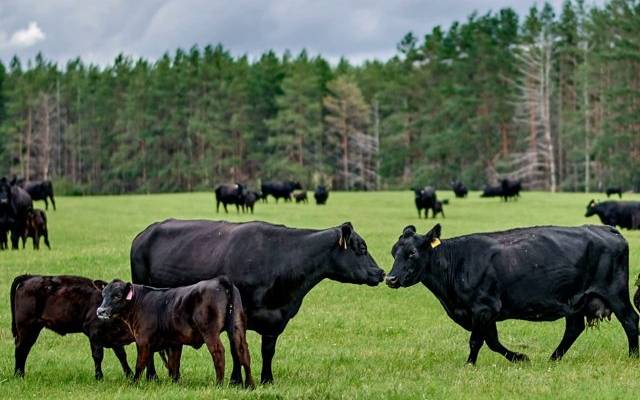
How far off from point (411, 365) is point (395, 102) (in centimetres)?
10740

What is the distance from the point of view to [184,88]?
129m

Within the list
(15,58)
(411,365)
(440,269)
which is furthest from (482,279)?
(15,58)

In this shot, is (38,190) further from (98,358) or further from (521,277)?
(521,277)

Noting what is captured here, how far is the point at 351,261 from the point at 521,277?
244 centimetres

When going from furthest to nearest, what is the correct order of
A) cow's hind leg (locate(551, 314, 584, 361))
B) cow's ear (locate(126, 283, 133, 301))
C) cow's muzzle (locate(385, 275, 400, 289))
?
1. cow's hind leg (locate(551, 314, 584, 361))
2. cow's muzzle (locate(385, 275, 400, 289))
3. cow's ear (locate(126, 283, 133, 301))

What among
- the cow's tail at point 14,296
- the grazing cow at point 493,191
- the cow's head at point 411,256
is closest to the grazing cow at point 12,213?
the cow's tail at point 14,296

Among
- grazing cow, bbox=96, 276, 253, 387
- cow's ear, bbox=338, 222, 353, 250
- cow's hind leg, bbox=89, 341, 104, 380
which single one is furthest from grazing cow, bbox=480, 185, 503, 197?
grazing cow, bbox=96, 276, 253, 387

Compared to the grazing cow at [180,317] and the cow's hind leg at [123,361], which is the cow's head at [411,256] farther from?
the cow's hind leg at [123,361]

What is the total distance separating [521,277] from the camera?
473 inches

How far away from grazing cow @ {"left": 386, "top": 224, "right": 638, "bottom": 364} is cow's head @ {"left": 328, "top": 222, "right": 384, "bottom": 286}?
757mm

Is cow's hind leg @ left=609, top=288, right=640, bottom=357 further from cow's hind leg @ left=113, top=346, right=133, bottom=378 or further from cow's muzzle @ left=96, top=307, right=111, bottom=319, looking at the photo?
cow's muzzle @ left=96, top=307, right=111, bottom=319

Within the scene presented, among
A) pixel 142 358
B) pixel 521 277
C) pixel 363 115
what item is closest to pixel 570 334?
pixel 521 277

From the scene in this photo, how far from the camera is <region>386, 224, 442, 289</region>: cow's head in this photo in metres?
12.0

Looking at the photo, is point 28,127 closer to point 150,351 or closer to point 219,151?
point 219,151
